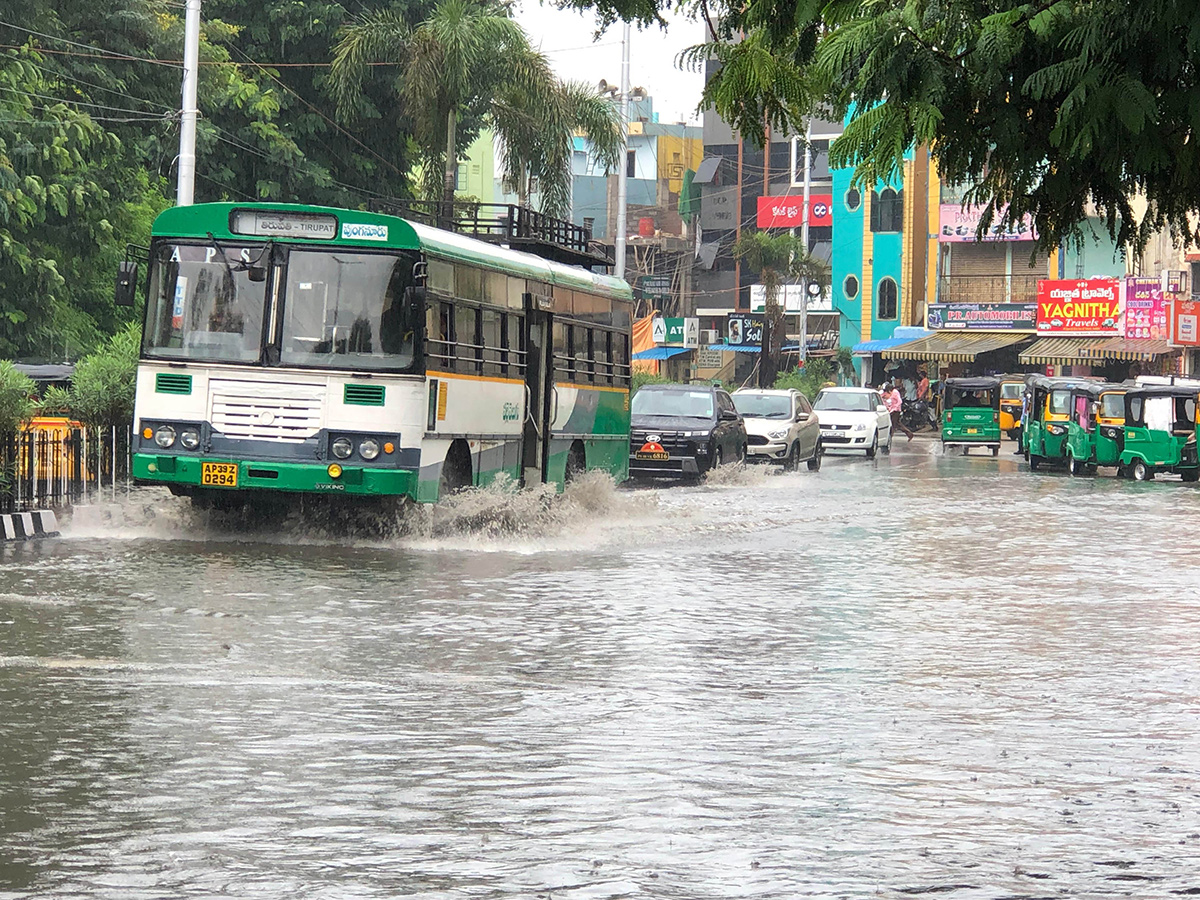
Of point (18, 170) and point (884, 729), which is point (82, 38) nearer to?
point (18, 170)

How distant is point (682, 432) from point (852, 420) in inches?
593

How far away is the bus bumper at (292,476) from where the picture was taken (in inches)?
697

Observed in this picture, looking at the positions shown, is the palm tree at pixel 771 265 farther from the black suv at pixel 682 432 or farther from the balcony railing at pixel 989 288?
the black suv at pixel 682 432

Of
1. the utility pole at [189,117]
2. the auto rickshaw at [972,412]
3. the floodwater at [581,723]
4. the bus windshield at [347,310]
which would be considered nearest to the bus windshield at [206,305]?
the bus windshield at [347,310]

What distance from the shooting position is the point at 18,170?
108 feet

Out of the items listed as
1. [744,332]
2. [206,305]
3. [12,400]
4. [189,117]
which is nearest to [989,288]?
[744,332]

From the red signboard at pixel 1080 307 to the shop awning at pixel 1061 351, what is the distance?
0.35 metres

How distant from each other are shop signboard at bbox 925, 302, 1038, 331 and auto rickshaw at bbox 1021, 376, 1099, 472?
2493 cm

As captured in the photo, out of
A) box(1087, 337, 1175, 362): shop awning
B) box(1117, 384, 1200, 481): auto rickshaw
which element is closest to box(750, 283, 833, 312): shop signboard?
box(1087, 337, 1175, 362): shop awning

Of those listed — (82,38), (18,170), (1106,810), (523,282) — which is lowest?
(1106,810)

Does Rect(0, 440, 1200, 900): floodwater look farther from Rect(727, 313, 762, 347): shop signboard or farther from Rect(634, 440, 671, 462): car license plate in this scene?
Rect(727, 313, 762, 347): shop signboard

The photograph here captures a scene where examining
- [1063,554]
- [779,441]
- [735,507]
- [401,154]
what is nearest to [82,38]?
[401,154]

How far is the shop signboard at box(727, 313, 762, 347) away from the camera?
76.9m

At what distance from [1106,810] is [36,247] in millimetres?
30565
